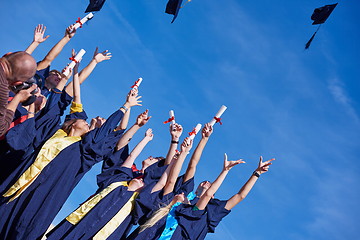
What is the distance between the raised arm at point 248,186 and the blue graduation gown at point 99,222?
1.62 meters

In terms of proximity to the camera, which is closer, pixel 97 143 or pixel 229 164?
pixel 97 143

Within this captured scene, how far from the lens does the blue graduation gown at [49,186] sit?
6574 millimetres

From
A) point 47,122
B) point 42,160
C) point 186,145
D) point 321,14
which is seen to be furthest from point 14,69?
point 321,14

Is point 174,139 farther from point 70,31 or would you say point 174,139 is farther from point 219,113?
point 70,31

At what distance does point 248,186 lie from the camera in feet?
26.4

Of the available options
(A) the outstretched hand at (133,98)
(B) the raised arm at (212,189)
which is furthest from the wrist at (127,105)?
(B) the raised arm at (212,189)

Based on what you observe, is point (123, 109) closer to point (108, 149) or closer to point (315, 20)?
point (108, 149)

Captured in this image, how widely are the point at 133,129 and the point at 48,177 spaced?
161 centimetres

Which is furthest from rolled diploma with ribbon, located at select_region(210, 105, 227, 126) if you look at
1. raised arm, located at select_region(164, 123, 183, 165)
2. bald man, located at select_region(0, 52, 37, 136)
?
bald man, located at select_region(0, 52, 37, 136)

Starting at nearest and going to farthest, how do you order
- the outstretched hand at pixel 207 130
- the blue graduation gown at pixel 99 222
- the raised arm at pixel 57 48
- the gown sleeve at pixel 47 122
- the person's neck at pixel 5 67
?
the person's neck at pixel 5 67
the blue graduation gown at pixel 99 222
the gown sleeve at pixel 47 122
the outstretched hand at pixel 207 130
the raised arm at pixel 57 48

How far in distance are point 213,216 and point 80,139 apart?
2353mm

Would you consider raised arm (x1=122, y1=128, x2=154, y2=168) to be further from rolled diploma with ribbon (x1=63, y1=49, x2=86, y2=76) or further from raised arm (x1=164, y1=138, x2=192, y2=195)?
rolled diploma with ribbon (x1=63, y1=49, x2=86, y2=76)

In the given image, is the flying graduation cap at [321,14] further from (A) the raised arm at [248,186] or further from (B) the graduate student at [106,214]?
(B) the graduate student at [106,214]

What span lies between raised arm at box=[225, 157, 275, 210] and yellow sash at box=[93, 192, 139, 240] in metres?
1.54
